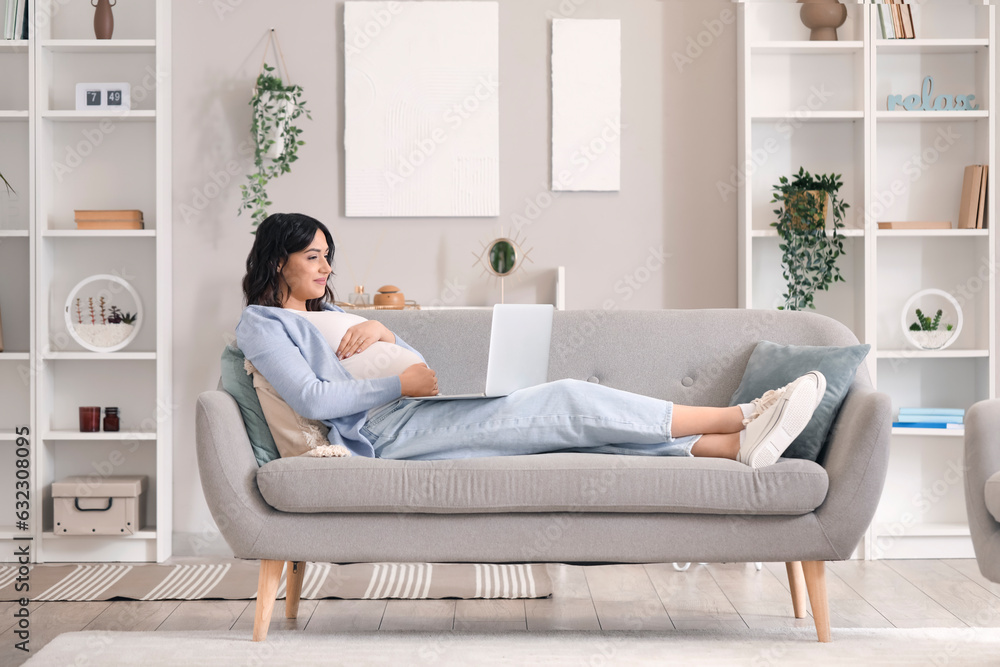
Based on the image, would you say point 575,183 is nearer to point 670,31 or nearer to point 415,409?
point 670,31

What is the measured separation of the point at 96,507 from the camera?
3.09 meters

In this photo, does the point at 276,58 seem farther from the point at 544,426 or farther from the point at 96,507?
the point at 544,426

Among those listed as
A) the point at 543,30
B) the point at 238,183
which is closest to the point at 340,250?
the point at 238,183

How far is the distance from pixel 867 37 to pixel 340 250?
2.19m

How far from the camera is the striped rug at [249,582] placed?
103 inches

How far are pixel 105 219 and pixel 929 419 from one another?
10.5ft

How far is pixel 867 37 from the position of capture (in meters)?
3.18

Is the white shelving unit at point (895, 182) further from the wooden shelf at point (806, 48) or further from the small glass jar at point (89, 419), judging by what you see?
the small glass jar at point (89, 419)

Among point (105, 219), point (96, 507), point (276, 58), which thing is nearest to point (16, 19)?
point (105, 219)

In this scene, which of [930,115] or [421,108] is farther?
[421,108]

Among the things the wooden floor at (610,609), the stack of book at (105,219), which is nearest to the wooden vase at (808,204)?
the wooden floor at (610,609)

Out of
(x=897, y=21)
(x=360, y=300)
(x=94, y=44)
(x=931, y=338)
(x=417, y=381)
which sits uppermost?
(x=897, y=21)

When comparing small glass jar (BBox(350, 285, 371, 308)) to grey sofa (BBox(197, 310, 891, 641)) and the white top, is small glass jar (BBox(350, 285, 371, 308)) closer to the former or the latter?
the white top

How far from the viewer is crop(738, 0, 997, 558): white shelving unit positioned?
10.8ft
